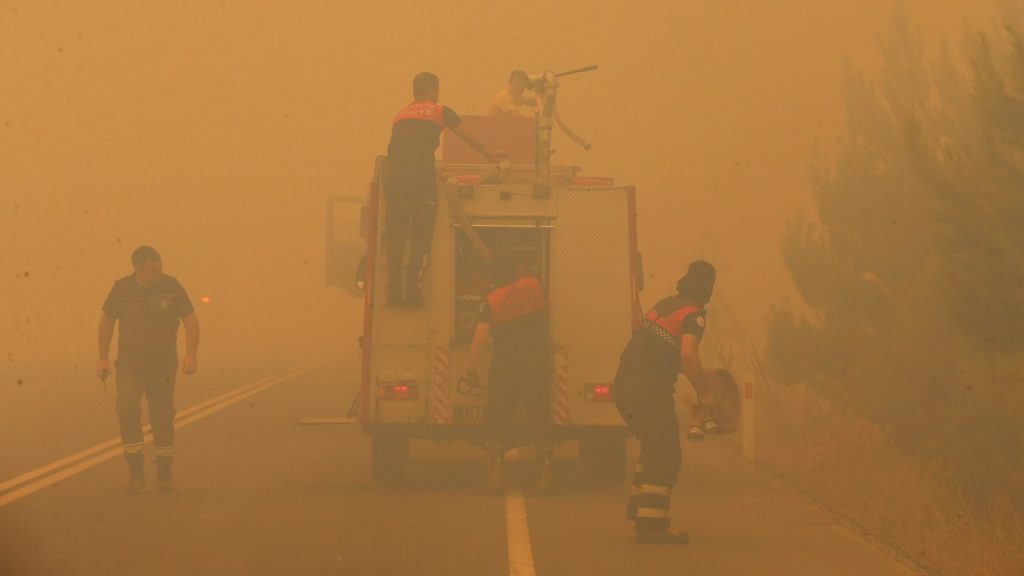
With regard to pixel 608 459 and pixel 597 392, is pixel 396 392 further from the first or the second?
pixel 608 459

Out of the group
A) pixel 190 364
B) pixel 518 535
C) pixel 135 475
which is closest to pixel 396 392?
pixel 190 364

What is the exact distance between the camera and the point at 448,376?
44.6 ft

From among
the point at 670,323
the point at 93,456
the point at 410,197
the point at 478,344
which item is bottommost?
the point at 93,456

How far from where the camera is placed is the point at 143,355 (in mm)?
13305

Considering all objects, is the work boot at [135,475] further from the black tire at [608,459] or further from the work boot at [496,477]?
the black tire at [608,459]

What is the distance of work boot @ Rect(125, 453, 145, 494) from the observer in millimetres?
13266

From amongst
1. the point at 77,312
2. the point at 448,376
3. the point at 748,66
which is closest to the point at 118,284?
the point at 448,376

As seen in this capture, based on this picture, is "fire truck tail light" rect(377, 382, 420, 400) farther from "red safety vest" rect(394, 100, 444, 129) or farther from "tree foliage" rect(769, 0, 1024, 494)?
"tree foliage" rect(769, 0, 1024, 494)

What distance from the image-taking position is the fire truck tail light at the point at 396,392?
Result: 13.5 metres

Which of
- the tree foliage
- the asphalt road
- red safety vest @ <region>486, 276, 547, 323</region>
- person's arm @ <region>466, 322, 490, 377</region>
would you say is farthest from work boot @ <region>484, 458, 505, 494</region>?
the tree foliage

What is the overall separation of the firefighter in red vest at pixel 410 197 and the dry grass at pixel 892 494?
3.93 meters

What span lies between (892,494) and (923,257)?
195 inches

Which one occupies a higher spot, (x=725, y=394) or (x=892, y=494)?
(x=725, y=394)

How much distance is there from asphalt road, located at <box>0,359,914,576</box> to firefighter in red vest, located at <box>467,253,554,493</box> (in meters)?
0.55
